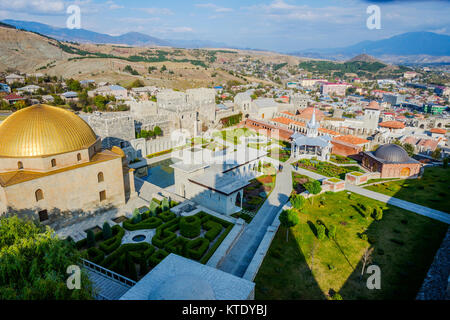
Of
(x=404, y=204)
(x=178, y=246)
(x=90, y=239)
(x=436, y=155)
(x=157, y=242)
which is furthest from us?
(x=436, y=155)

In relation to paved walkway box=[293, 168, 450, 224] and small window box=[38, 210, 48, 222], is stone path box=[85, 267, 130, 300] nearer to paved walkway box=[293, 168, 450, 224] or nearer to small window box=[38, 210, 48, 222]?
small window box=[38, 210, 48, 222]

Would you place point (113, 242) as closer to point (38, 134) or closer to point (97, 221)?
point (97, 221)

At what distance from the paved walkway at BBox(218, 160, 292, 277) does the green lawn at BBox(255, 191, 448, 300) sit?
4.87ft

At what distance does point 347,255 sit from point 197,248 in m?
12.1

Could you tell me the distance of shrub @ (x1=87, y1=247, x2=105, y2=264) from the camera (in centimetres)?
1956

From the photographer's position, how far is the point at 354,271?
2062 centimetres

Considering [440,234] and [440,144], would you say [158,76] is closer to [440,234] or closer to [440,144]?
[440,144]

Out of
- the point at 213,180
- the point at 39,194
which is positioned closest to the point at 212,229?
the point at 213,180

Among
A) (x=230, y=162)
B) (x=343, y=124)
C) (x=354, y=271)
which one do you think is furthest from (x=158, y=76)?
(x=354, y=271)

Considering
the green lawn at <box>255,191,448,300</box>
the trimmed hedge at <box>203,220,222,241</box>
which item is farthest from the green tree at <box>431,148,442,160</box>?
the trimmed hedge at <box>203,220,222,241</box>

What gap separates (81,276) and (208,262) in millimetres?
8979

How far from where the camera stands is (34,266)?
1355cm
